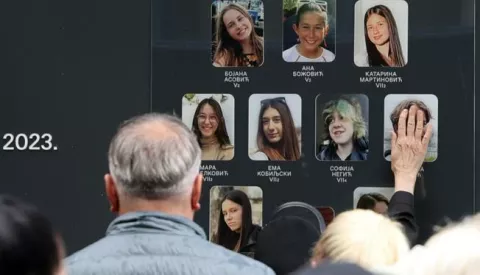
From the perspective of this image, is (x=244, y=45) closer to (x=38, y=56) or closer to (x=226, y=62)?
(x=226, y=62)

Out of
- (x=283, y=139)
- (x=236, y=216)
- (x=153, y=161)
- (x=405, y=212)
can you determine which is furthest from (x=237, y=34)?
(x=153, y=161)

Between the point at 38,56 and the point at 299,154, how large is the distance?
940 mm

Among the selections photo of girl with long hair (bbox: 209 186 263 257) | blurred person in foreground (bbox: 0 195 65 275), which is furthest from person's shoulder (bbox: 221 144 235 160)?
blurred person in foreground (bbox: 0 195 65 275)

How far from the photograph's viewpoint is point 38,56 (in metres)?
2.84

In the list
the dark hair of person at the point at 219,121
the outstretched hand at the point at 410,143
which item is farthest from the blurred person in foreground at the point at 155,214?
the outstretched hand at the point at 410,143

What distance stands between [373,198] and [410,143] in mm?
219

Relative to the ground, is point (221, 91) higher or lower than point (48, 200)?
higher

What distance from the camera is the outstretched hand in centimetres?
271

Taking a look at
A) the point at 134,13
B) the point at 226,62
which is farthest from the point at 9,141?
the point at 226,62

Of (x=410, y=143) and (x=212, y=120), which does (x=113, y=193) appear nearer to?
(x=212, y=120)

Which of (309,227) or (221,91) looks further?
(221,91)

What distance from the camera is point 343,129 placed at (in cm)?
279

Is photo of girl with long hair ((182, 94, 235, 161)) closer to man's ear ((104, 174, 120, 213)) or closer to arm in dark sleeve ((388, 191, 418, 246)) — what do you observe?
arm in dark sleeve ((388, 191, 418, 246))

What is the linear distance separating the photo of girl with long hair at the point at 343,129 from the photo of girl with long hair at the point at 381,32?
0.45ft
